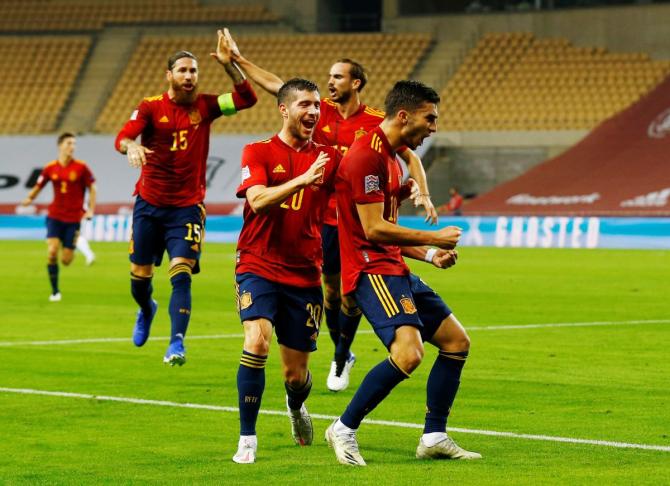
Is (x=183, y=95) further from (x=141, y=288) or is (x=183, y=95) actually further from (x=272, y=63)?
(x=272, y=63)

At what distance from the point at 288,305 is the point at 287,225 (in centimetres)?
47

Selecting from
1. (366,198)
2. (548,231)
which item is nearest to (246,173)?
(366,198)

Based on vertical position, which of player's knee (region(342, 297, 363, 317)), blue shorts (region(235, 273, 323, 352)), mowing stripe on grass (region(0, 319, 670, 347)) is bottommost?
mowing stripe on grass (region(0, 319, 670, 347))

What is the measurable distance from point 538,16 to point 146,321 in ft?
117

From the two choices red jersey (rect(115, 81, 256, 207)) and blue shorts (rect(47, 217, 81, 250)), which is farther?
blue shorts (rect(47, 217, 81, 250))

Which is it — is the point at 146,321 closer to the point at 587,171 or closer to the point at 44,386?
the point at 44,386

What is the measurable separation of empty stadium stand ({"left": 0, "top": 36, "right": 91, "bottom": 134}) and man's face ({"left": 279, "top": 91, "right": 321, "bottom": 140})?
1644 inches

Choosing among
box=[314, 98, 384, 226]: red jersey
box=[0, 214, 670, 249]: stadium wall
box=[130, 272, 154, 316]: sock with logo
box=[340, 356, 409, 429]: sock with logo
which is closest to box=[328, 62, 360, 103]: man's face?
box=[314, 98, 384, 226]: red jersey

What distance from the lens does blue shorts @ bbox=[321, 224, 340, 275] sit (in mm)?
11609

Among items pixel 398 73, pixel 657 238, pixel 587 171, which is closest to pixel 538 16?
pixel 398 73

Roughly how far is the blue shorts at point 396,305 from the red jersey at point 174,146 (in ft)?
15.5

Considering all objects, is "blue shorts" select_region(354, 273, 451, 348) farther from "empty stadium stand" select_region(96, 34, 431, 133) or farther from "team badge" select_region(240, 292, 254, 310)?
"empty stadium stand" select_region(96, 34, 431, 133)

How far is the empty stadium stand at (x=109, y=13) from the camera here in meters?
51.7

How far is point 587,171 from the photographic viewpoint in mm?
38500
